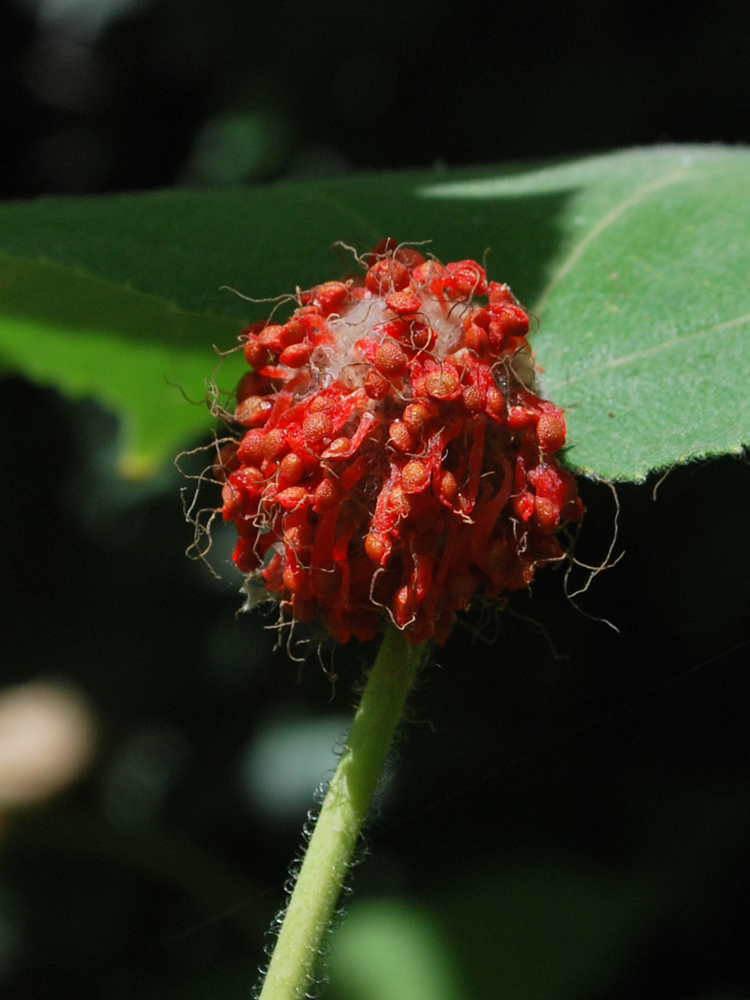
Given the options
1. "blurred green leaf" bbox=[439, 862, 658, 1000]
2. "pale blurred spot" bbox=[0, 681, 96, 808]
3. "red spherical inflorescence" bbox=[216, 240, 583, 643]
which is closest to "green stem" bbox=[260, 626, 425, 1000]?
"red spherical inflorescence" bbox=[216, 240, 583, 643]

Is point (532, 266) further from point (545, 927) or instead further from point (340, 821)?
point (545, 927)

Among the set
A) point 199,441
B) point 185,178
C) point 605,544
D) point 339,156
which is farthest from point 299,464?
point 185,178

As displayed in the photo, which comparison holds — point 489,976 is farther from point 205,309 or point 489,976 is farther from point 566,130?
point 566,130

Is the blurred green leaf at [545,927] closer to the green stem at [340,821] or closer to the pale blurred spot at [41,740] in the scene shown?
the pale blurred spot at [41,740]

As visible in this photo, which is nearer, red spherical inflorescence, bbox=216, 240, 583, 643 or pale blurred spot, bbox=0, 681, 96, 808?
red spherical inflorescence, bbox=216, 240, 583, 643

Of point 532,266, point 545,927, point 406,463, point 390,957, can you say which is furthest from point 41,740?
point 406,463

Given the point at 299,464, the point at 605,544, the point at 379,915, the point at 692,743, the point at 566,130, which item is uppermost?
the point at 566,130

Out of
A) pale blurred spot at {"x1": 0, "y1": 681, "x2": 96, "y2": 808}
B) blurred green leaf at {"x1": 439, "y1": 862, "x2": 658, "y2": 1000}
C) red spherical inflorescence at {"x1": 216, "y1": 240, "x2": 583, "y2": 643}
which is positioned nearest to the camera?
red spherical inflorescence at {"x1": 216, "y1": 240, "x2": 583, "y2": 643}

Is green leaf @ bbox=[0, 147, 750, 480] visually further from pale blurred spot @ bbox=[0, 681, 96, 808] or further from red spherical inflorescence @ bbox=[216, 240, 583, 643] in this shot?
pale blurred spot @ bbox=[0, 681, 96, 808]
